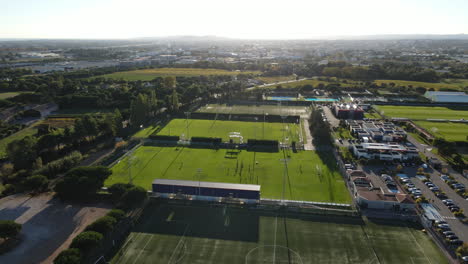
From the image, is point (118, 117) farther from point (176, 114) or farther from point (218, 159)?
point (218, 159)

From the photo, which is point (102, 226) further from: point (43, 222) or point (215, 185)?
point (215, 185)

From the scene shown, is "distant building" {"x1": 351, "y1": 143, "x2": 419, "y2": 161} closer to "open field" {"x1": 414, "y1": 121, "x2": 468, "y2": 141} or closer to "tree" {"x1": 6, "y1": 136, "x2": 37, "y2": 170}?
"open field" {"x1": 414, "y1": 121, "x2": 468, "y2": 141}

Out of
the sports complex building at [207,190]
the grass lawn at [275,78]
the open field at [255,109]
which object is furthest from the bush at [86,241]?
the grass lawn at [275,78]

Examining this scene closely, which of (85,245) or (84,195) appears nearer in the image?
(85,245)

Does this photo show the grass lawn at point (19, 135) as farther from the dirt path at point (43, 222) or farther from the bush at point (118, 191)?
the bush at point (118, 191)

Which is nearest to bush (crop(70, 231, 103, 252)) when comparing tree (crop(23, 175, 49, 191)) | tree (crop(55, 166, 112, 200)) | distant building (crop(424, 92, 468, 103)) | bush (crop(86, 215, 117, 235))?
bush (crop(86, 215, 117, 235))

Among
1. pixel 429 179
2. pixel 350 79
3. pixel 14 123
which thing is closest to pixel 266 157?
pixel 429 179
